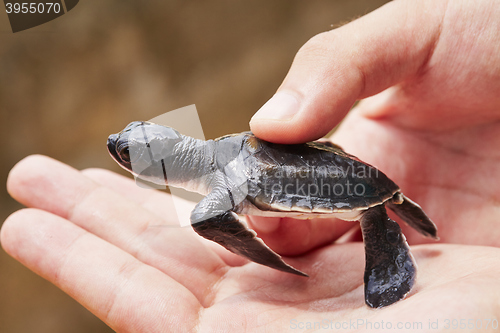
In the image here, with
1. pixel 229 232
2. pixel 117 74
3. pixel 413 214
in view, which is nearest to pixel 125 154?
pixel 229 232

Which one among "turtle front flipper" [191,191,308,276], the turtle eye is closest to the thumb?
"turtle front flipper" [191,191,308,276]

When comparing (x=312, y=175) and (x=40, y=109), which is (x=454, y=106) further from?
(x=40, y=109)

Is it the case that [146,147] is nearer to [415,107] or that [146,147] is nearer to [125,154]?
[125,154]

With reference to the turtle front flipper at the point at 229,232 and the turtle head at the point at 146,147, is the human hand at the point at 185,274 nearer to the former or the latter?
the turtle front flipper at the point at 229,232

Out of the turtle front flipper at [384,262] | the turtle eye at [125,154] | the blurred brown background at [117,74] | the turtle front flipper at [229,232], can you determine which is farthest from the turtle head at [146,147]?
the blurred brown background at [117,74]

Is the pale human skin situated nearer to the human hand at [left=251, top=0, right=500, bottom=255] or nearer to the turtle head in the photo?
the human hand at [left=251, top=0, right=500, bottom=255]

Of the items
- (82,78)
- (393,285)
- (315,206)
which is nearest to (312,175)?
(315,206)

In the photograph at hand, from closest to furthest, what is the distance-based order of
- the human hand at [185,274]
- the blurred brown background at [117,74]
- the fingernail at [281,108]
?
the human hand at [185,274] → the fingernail at [281,108] → the blurred brown background at [117,74]
